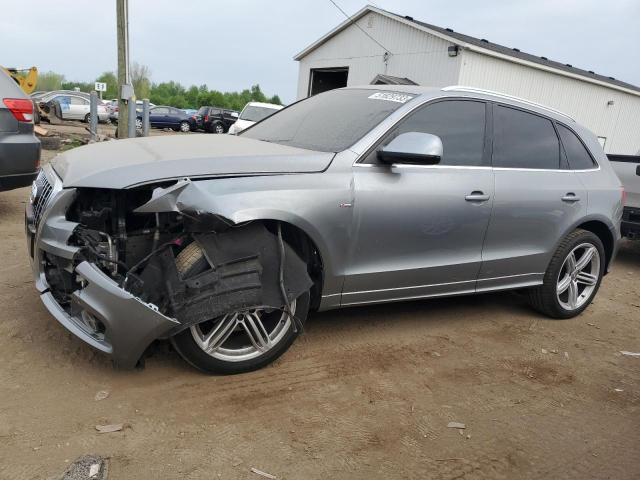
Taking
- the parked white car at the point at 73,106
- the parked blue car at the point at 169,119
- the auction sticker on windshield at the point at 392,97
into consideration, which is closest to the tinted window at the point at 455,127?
the auction sticker on windshield at the point at 392,97

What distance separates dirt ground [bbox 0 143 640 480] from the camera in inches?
93.4

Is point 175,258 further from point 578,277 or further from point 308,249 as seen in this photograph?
point 578,277

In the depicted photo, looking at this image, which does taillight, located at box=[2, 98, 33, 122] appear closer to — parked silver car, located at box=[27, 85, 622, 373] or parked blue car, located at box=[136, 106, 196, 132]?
parked silver car, located at box=[27, 85, 622, 373]

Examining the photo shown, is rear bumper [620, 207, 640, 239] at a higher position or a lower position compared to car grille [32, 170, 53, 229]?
lower

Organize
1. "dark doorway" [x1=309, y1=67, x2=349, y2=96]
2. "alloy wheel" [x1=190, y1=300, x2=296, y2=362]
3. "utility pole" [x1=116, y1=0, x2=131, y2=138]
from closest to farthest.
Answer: "alloy wheel" [x1=190, y1=300, x2=296, y2=362]
"utility pole" [x1=116, y1=0, x2=131, y2=138]
"dark doorway" [x1=309, y1=67, x2=349, y2=96]

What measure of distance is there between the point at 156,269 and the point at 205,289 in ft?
0.94

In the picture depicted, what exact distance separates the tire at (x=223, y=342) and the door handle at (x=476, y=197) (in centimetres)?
136

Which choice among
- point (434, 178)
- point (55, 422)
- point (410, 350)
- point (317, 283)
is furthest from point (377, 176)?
point (55, 422)

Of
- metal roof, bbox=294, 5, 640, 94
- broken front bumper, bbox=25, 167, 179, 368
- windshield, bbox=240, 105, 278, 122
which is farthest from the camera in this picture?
windshield, bbox=240, 105, 278, 122

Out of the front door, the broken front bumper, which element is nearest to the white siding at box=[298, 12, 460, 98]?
the front door

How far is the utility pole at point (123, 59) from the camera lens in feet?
42.8

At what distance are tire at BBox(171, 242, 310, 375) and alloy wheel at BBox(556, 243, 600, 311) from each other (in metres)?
2.58

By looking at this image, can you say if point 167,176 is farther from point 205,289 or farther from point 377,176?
point 377,176

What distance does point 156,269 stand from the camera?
2723 millimetres
